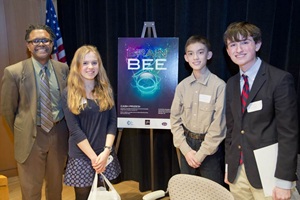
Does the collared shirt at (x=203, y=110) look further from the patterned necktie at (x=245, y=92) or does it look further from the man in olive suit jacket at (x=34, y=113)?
the man in olive suit jacket at (x=34, y=113)

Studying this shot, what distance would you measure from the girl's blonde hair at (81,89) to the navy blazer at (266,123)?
0.90m

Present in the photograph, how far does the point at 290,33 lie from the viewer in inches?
87.4

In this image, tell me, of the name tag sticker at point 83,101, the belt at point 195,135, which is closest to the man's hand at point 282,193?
the belt at point 195,135

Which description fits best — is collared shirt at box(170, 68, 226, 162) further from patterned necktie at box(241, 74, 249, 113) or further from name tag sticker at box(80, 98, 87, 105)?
name tag sticker at box(80, 98, 87, 105)

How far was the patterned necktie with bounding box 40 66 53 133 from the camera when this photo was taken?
211cm

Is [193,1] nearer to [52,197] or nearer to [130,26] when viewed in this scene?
[130,26]

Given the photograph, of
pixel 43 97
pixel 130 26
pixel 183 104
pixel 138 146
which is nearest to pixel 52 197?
pixel 43 97

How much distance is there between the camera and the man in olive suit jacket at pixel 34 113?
2.08 metres

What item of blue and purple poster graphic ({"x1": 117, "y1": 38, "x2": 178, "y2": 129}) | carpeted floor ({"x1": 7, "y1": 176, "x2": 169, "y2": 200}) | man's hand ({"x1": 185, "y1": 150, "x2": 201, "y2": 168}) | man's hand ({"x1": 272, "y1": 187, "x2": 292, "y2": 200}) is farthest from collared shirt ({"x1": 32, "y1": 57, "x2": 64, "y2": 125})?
man's hand ({"x1": 272, "y1": 187, "x2": 292, "y2": 200})

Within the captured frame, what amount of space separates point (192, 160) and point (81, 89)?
0.98 m

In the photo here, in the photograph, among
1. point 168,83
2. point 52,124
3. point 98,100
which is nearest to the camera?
point 98,100

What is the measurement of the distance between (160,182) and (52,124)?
1522mm

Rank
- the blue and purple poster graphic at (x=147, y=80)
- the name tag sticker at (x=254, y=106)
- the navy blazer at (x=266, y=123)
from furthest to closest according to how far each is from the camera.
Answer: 1. the blue and purple poster graphic at (x=147, y=80)
2. the name tag sticker at (x=254, y=106)
3. the navy blazer at (x=266, y=123)

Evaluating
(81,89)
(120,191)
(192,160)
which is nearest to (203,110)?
(192,160)
